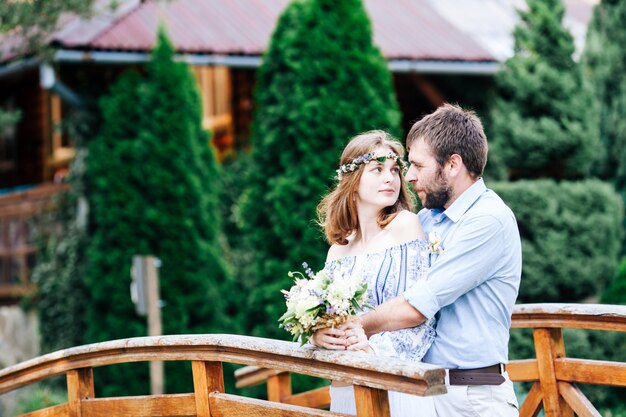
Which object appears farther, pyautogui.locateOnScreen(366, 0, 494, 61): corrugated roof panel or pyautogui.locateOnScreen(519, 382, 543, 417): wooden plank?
pyautogui.locateOnScreen(366, 0, 494, 61): corrugated roof panel

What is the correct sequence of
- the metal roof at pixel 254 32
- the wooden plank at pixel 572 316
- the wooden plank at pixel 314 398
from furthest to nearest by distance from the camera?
the metal roof at pixel 254 32, the wooden plank at pixel 314 398, the wooden plank at pixel 572 316

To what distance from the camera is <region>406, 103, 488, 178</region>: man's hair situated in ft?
13.1

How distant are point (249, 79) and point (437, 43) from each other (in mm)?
2934

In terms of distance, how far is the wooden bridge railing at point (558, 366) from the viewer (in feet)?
15.6

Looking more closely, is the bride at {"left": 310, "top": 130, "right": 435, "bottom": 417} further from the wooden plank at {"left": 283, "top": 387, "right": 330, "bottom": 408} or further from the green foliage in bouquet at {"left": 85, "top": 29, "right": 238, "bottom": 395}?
the green foliage in bouquet at {"left": 85, "top": 29, "right": 238, "bottom": 395}

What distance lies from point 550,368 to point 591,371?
30 centimetres

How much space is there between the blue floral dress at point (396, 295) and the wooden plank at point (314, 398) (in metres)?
1.77

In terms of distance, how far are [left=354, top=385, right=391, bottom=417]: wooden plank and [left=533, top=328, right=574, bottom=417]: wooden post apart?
5.72 feet

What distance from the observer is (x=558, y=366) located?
5.12m

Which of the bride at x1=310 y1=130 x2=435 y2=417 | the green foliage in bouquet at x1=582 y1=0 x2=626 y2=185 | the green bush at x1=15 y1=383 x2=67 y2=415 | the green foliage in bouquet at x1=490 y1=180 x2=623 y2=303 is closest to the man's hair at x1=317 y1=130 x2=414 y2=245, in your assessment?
the bride at x1=310 y1=130 x2=435 y2=417

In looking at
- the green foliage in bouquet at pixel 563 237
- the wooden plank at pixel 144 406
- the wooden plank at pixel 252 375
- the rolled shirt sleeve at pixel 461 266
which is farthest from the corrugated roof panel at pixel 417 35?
the rolled shirt sleeve at pixel 461 266

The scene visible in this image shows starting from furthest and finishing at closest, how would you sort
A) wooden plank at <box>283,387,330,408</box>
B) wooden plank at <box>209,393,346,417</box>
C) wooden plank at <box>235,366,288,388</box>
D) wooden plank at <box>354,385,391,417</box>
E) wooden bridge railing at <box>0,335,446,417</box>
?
wooden plank at <box>235,366,288,388</box>
wooden plank at <box>283,387,330,408</box>
wooden plank at <box>209,393,346,417</box>
wooden plank at <box>354,385,391,417</box>
wooden bridge railing at <box>0,335,446,417</box>

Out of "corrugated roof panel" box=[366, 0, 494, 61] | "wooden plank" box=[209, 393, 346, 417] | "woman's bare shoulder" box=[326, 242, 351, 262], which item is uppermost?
"corrugated roof panel" box=[366, 0, 494, 61]

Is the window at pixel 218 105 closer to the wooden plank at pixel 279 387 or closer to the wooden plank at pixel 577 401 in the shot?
Result: the wooden plank at pixel 279 387
